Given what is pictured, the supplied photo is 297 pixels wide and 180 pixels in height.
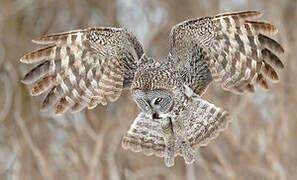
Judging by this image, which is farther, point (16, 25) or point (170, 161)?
point (16, 25)

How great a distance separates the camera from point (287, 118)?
789 cm

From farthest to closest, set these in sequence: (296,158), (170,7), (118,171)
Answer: (170,7) → (296,158) → (118,171)

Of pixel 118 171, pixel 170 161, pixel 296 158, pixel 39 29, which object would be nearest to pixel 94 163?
pixel 118 171

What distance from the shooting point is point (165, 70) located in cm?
407

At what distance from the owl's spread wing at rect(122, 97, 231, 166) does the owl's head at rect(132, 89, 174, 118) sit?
0.99 feet

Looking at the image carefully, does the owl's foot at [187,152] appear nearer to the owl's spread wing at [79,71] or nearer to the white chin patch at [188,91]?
the white chin patch at [188,91]

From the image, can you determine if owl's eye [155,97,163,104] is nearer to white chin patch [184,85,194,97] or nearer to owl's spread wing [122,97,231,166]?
white chin patch [184,85,194,97]

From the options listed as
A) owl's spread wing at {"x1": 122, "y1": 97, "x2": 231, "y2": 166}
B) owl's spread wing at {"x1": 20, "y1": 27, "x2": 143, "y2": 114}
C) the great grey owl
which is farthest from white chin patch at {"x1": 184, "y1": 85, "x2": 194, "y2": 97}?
owl's spread wing at {"x1": 20, "y1": 27, "x2": 143, "y2": 114}

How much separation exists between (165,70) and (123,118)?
3.49 meters

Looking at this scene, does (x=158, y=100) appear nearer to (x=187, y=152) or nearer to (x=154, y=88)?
Result: (x=154, y=88)

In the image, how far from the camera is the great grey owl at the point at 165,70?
13.3 ft

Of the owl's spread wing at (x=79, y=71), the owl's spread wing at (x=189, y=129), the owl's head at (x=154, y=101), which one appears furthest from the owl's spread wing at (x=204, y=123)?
the owl's spread wing at (x=79, y=71)

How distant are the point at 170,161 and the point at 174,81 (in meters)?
0.48

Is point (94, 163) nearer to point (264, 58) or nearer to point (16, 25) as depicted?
point (264, 58)
